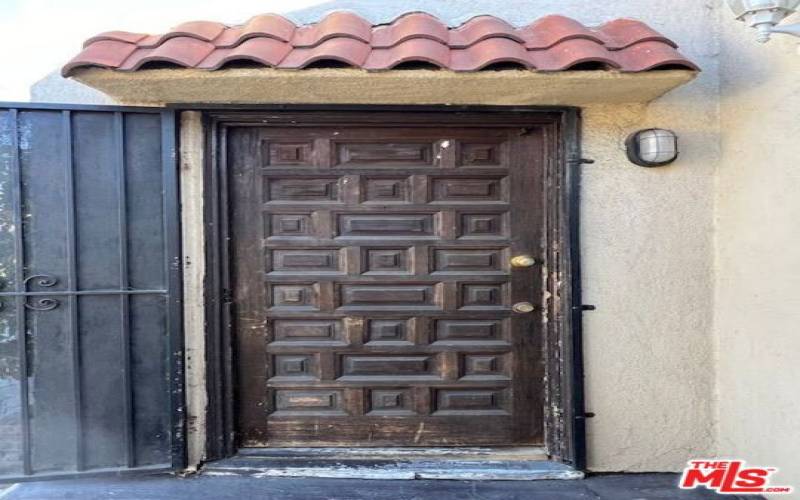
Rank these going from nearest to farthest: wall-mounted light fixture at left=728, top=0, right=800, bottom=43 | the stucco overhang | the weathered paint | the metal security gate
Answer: wall-mounted light fixture at left=728, top=0, right=800, bottom=43 → the stucco overhang → the metal security gate → the weathered paint

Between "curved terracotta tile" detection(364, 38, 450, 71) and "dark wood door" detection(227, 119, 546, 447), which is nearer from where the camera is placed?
"curved terracotta tile" detection(364, 38, 450, 71)

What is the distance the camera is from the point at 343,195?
9.43 ft

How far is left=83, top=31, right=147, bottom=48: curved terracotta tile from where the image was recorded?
7.81ft

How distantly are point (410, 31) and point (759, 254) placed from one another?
2.20 metres

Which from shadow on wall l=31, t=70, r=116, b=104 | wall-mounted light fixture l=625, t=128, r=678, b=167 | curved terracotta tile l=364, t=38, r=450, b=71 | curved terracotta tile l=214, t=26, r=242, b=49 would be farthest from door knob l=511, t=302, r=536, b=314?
shadow on wall l=31, t=70, r=116, b=104

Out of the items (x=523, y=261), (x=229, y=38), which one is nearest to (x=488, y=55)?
(x=523, y=261)

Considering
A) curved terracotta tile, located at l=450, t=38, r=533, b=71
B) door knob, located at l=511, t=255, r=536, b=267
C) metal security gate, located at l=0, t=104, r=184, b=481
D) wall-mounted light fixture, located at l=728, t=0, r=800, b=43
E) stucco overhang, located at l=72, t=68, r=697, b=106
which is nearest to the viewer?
wall-mounted light fixture, located at l=728, t=0, r=800, b=43

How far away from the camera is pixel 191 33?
2383 mm

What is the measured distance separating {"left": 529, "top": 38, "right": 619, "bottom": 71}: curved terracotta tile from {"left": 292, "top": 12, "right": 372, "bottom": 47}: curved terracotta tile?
871 mm

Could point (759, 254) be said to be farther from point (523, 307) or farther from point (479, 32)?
point (479, 32)

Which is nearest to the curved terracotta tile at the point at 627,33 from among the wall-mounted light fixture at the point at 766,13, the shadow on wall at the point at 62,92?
the wall-mounted light fixture at the point at 766,13

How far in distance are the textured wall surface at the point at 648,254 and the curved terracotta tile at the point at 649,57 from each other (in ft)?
1.49

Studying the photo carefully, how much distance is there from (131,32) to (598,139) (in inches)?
108

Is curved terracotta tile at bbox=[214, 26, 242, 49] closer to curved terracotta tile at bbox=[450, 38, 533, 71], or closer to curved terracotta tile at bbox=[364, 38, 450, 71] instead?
curved terracotta tile at bbox=[364, 38, 450, 71]
